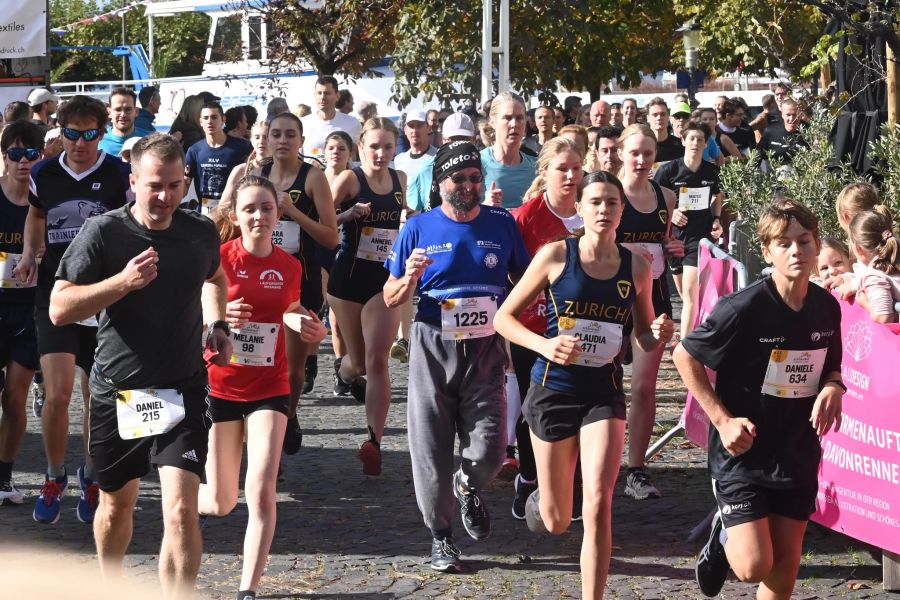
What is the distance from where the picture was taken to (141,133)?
14195mm

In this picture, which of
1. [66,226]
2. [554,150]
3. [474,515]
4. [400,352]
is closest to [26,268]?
[66,226]

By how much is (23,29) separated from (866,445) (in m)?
14.9

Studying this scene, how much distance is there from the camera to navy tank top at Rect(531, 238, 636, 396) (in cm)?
595

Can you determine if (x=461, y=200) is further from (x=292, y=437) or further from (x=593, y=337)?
(x=292, y=437)

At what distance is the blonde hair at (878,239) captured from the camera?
6371 mm

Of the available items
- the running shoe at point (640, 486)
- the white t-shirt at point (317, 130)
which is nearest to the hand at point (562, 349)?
the running shoe at point (640, 486)

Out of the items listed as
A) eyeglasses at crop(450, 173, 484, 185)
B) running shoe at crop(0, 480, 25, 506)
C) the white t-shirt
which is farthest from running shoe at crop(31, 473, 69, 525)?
the white t-shirt

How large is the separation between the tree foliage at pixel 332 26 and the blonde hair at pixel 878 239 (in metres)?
19.1

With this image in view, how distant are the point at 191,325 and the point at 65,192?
2.26 meters

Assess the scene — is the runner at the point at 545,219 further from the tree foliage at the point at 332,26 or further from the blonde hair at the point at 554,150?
the tree foliage at the point at 332,26

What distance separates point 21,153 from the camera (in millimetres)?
7773

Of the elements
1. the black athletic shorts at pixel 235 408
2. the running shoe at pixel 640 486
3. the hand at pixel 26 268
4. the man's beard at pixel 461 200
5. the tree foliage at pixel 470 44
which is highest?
the tree foliage at pixel 470 44

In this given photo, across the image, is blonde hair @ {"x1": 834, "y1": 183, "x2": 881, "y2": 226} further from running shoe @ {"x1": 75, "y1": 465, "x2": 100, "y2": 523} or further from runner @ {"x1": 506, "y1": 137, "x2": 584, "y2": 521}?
running shoe @ {"x1": 75, "y1": 465, "x2": 100, "y2": 523}

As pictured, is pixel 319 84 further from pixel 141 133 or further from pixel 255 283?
pixel 255 283
